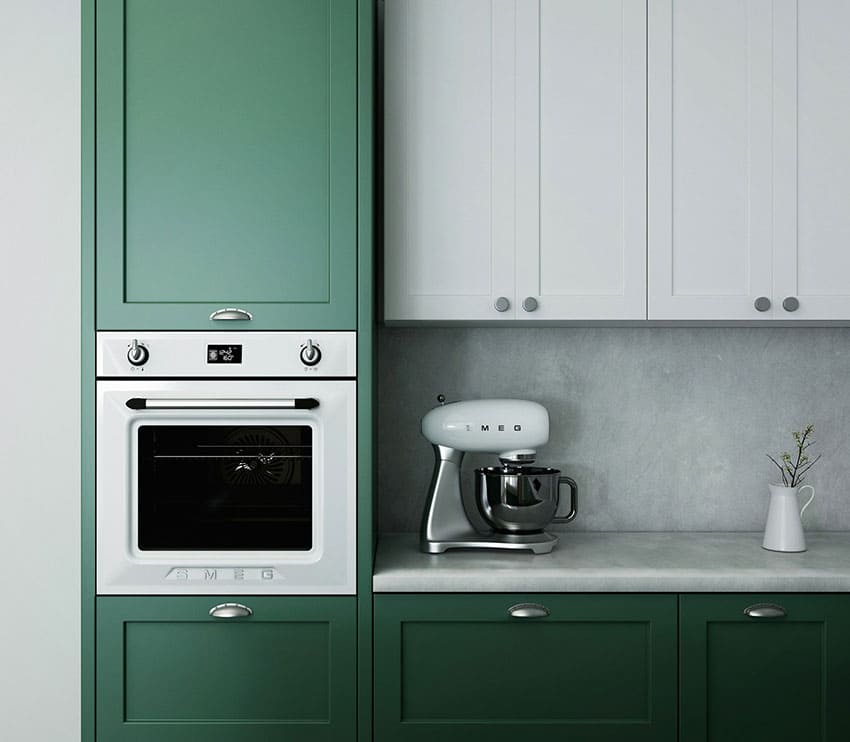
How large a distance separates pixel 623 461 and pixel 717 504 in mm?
334

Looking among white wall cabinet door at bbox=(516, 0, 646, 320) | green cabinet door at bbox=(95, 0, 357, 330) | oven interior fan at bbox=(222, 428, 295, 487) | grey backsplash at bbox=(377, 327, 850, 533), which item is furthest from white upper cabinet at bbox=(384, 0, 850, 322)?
oven interior fan at bbox=(222, 428, 295, 487)

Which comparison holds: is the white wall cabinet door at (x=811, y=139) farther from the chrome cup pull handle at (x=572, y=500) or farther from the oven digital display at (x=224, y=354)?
the oven digital display at (x=224, y=354)

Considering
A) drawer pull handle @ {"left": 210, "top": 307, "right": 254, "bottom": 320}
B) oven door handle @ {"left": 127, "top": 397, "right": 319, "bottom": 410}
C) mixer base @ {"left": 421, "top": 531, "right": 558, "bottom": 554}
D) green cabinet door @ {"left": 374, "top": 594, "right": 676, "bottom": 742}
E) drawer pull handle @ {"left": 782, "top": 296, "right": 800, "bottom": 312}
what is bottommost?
green cabinet door @ {"left": 374, "top": 594, "right": 676, "bottom": 742}

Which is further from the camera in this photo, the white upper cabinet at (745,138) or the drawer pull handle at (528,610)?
the white upper cabinet at (745,138)

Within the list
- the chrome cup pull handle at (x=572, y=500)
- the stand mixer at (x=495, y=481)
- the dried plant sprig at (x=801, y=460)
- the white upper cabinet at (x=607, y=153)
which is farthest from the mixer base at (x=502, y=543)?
the dried plant sprig at (x=801, y=460)

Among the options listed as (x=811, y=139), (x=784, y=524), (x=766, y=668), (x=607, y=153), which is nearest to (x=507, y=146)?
(x=607, y=153)

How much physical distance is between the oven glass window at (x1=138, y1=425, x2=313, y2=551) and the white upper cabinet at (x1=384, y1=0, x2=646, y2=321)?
20.3 inches

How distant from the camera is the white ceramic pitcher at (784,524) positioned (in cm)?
224

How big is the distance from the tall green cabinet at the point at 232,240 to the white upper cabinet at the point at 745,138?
0.83 meters

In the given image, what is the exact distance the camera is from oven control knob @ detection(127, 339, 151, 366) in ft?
6.36

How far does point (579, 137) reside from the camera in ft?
7.04

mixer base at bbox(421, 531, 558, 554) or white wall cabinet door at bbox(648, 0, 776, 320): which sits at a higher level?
white wall cabinet door at bbox(648, 0, 776, 320)

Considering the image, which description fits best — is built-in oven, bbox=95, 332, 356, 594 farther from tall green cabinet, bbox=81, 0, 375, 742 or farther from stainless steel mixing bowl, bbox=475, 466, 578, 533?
stainless steel mixing bowl, bbox=475, 466, 578, 533

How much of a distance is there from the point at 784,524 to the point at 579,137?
4.09ft
